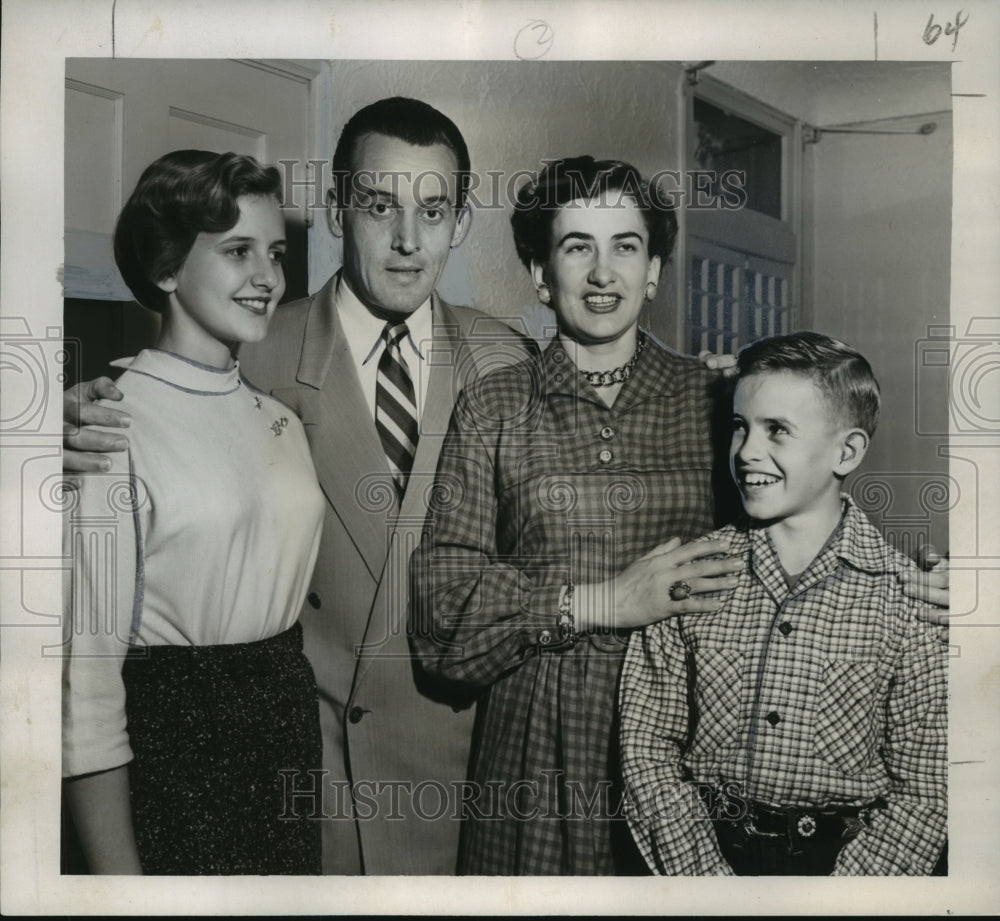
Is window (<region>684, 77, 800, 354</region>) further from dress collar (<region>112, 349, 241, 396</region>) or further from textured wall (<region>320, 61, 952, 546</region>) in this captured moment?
dress collar (<region>112, 349, 241, 396</region>)

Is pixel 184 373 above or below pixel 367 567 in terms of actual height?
above

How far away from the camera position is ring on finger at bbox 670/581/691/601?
2090 mm

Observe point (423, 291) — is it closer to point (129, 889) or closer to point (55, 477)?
point (55, 477)

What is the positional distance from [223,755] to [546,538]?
2.71 ft

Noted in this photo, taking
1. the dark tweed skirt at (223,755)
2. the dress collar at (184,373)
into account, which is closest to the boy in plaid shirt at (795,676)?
the dark tweed skirt at (223,755)

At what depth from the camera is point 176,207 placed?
210 cm

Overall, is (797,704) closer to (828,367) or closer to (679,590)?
(679,590)

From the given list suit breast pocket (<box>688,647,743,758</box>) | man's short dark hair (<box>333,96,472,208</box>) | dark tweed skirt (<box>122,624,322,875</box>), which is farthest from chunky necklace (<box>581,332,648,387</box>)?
dark tweed skirt (<box>122,624,322,875</box>)

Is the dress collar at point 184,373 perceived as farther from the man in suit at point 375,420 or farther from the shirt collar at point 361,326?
the shirt collar at point 361,326

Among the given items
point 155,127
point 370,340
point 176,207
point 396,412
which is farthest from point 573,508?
point 155,127

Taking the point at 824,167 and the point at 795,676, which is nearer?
the point at 795,676

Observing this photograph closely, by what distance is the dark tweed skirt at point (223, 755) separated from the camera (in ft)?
6.75

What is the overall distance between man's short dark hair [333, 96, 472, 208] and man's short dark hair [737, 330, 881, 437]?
72 cm

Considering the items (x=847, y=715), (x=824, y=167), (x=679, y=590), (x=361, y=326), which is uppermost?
(x=824, y=167)
